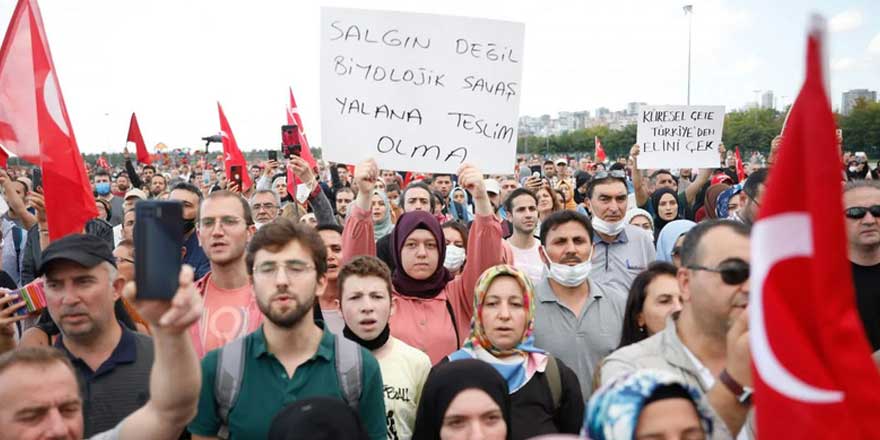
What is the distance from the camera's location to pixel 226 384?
2.63 meters

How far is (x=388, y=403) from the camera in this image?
326 cm

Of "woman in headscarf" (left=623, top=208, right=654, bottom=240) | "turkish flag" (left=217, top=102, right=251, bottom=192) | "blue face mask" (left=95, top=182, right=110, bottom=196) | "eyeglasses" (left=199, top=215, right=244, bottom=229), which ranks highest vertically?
"turkish flag" (left=217, top=102, right=251, bottom=192)

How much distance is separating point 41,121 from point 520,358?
3.42 m

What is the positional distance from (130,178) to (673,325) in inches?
465

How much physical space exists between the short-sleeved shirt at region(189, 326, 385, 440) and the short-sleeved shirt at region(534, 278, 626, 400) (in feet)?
4.38

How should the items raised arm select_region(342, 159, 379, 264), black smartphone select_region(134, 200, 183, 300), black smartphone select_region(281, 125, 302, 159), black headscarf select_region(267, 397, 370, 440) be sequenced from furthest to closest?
black smartphone select_region(281, 125, 302, 159), raised arm select_region(342, 159, 379, 264), black headscarf select_region(267, 397, 370, 440), black smartphone select_region(134, 200, 183, 300)

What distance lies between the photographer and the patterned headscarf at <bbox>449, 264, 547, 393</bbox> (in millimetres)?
3168

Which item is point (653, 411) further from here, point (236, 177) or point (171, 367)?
point (236, 177)

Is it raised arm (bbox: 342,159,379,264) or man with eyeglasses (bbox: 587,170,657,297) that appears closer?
raised arm (bbox: 342,159,379,264)

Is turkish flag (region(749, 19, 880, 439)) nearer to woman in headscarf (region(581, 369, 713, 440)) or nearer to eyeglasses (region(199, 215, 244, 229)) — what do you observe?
woman in headscarf (region(581, 369, 713, 440))

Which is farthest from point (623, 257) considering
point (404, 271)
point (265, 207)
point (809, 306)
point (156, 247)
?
point (156, 247)

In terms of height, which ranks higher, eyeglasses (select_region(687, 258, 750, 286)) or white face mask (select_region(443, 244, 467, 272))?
eyeglasses (select_region(687, 258, 750, 286))

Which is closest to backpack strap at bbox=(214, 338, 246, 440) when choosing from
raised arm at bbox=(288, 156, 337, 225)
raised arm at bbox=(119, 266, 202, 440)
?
raised arm at bbox=(119, 266, 202, 440)

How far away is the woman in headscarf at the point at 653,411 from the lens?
199cm
